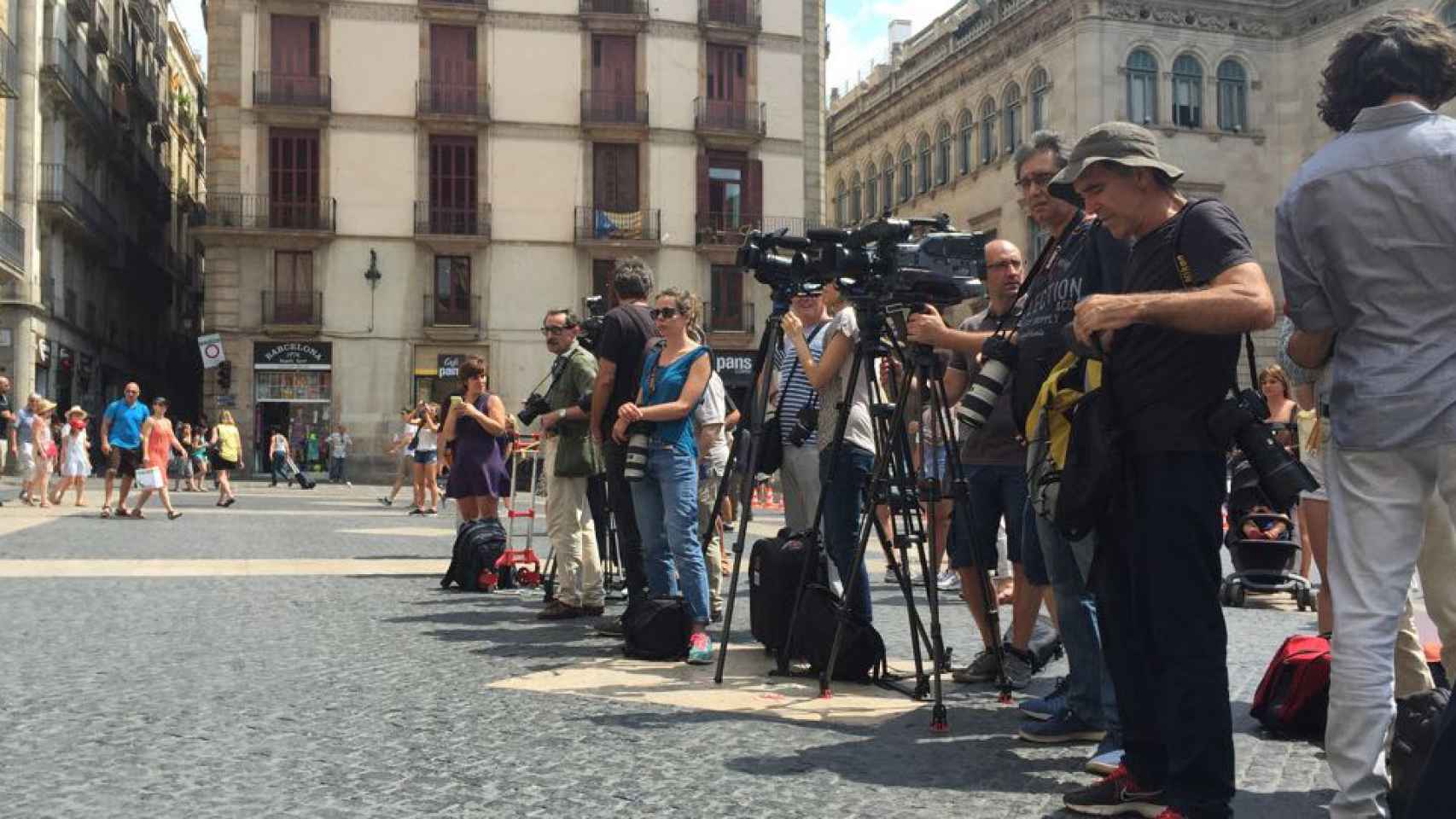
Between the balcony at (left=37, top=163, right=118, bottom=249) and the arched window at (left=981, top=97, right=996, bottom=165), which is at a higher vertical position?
the arched window at (left=981, top=97, right=996, bottom=165)

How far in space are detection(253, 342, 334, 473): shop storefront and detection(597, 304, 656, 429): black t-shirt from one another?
33179 mm

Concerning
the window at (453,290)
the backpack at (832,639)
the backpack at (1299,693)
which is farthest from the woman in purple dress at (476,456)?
the window at (453,290)

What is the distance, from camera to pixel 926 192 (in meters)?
48.9

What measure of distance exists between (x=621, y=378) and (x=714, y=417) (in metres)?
1.65

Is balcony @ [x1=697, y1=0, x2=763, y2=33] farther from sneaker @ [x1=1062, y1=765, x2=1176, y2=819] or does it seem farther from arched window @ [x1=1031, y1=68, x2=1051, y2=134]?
sneaker @ [x1=1062, y1=765, x2=1176, y2=819]

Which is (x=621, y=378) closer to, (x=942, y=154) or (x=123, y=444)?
(x=123, y=444)

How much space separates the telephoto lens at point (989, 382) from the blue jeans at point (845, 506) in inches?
54.8

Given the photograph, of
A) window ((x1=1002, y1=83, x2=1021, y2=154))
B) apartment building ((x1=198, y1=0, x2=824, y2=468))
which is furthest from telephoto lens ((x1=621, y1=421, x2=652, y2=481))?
window ((x1=1002, y1=83, x2=1021, y2=154))

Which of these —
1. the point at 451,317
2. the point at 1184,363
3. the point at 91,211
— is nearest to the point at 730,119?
the point at 451,317

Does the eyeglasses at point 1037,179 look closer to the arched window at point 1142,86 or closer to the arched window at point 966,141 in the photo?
the arched window at point 1142,86

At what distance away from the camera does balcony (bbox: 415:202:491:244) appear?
40000 millimetres

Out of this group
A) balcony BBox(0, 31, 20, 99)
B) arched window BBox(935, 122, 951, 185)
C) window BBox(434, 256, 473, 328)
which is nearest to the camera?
balcony BBox(0, 31, 20, 99)

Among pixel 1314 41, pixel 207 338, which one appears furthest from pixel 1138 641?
pixel 1314 41

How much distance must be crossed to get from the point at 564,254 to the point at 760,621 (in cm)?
3491
